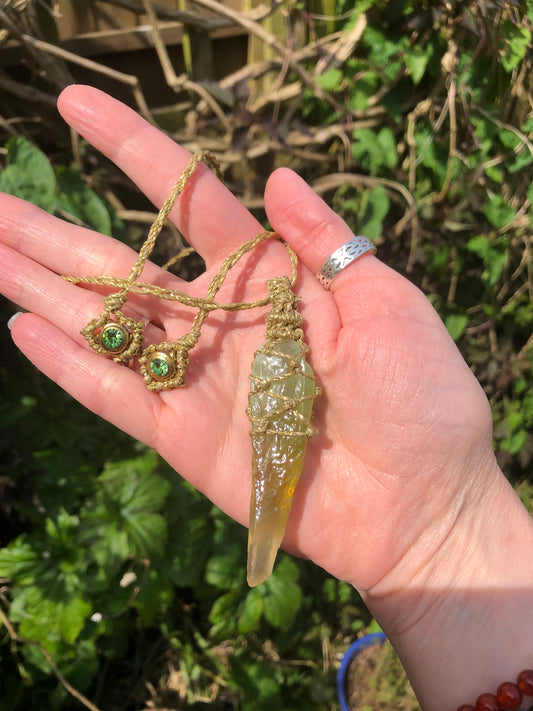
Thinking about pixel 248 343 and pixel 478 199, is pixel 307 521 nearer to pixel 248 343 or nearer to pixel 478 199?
pixel 248 343

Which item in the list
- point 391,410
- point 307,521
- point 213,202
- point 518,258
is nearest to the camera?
point 391,410

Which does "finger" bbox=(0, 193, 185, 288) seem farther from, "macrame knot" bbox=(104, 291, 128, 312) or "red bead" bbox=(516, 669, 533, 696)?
"red bead" bbox=(516, 669, 533, 696)

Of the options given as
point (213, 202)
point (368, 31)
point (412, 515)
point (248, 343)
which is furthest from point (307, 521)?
point (368, 31)

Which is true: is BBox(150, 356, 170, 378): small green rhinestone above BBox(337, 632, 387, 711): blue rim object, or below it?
above

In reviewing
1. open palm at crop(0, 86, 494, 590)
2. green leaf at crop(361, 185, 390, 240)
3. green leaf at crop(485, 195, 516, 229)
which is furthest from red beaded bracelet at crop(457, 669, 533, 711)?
green leaf at crop(485, 195, 516, 229)

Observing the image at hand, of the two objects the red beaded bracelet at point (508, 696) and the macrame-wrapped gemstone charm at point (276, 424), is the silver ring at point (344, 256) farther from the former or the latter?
the red beaded bracelet at point (508, 696)

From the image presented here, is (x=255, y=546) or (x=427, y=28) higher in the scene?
(x=427, y=28)

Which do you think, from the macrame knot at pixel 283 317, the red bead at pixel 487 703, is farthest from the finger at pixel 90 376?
the red bead at pixel 487 703
